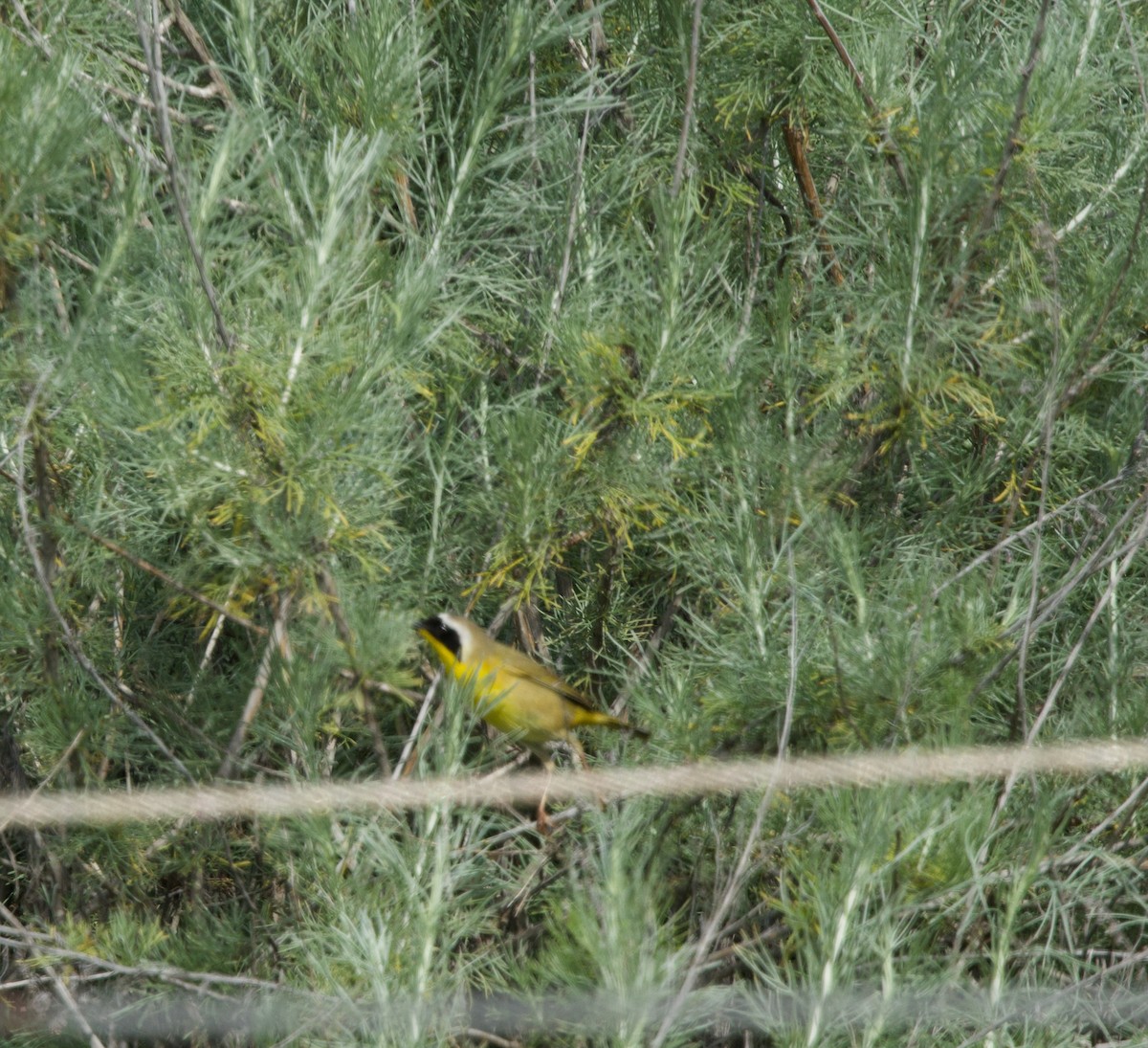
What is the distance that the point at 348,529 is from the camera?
228 cm

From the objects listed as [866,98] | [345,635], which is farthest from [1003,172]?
[345,635]

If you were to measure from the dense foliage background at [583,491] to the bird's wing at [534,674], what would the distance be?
13 centimetres

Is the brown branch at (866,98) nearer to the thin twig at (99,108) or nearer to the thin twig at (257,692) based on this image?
the thin twig at (99,108)

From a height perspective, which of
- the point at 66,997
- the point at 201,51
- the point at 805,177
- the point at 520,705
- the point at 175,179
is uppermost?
the point at 201,51

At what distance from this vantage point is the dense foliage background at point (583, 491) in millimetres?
2115

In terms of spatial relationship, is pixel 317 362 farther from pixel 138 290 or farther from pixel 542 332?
pixel 542 332

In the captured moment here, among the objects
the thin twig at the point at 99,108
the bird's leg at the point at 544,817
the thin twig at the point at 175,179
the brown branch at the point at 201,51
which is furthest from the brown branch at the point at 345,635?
the brown branch at the point at 201,51

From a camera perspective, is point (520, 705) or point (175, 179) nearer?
point (175, 179)

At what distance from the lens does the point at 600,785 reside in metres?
2.15

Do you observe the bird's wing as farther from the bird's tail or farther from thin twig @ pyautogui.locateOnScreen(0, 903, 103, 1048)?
thin twig @ pyautogui.locateOnScreen(0, 903, 103, 1048)

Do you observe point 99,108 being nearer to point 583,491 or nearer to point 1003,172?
point 583,491

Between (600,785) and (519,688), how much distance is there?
41 centimetres

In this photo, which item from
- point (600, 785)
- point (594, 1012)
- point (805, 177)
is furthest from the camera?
point (805, 177)

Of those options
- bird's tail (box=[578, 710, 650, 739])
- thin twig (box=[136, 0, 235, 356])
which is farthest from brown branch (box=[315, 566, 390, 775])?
bird's tail (box=[578, 710, 650, 739])
